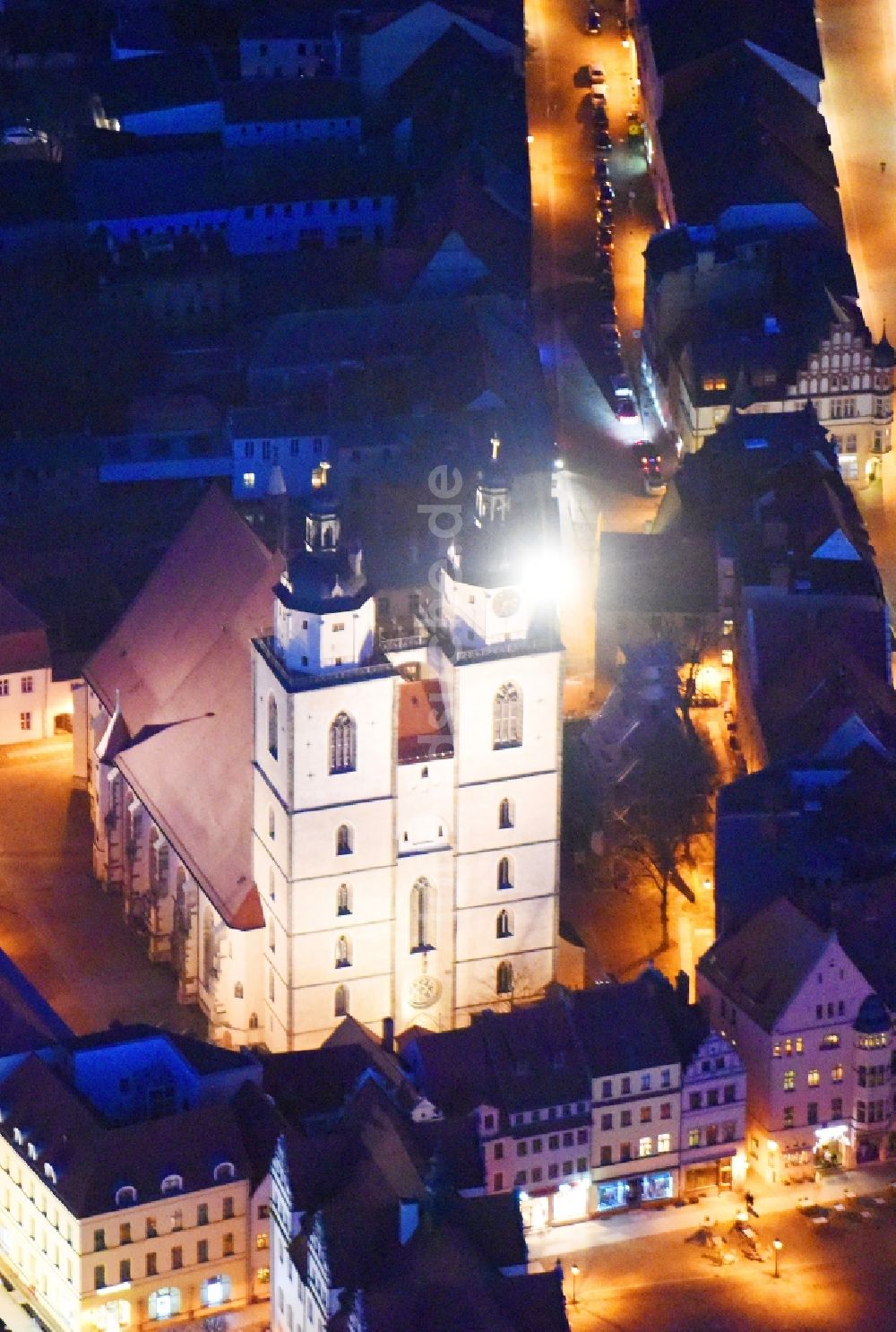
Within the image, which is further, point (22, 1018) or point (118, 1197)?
point (22, 1018)

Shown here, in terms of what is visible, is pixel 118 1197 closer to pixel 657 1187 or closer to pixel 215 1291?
pixel 215 1291

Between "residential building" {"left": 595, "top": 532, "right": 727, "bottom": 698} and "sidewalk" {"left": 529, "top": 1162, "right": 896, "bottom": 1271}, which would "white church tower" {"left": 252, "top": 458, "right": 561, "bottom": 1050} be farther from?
"residential building" {"left": 595, "top": 532, "right": 727, "bottom": 698}

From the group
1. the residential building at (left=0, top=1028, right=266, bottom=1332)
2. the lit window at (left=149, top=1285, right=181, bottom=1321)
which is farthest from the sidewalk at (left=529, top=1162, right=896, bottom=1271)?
the lit window at (left=149, top=1285, right=181, bottom=1321)

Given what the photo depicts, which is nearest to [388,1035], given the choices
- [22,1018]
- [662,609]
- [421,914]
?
[421,914]

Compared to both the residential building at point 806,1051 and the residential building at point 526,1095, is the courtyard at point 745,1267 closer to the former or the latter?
the residential building at point 806,1051

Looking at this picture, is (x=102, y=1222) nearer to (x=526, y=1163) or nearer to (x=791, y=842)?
(x=526, y=1163)

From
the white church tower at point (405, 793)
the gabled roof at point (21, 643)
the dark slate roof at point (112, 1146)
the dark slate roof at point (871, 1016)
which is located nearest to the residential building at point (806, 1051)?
the dark slate roof at point (871, 1016)
